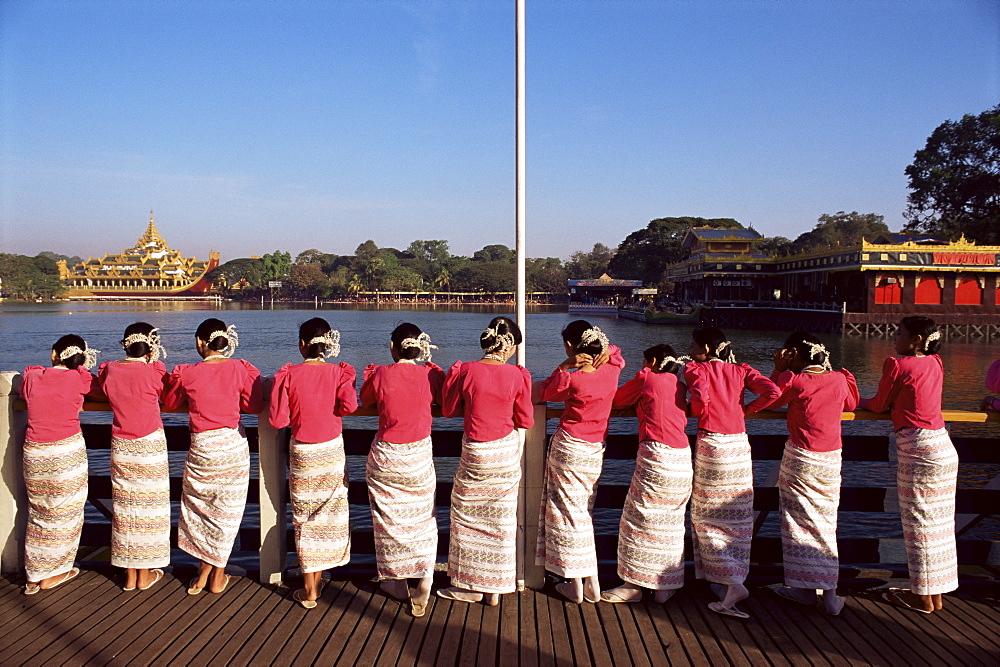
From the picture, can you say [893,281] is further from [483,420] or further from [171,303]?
[171,303]

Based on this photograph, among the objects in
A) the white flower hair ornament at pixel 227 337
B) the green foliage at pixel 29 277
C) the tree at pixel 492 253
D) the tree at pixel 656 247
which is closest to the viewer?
the white flower hair ornament at pixel 227 337

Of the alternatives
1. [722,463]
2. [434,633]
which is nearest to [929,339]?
[722,463]

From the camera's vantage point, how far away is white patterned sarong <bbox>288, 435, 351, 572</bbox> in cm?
305

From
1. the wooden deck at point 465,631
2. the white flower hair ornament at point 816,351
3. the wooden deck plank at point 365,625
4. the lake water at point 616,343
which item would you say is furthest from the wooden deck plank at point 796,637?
the lake water at point 616,343

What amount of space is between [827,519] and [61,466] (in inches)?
143

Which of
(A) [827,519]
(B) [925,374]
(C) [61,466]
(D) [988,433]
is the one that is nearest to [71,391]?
(C) [61,466]

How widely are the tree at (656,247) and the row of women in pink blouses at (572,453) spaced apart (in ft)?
205

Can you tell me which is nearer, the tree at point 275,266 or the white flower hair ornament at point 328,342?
the white flower hair ornament at point 328,342

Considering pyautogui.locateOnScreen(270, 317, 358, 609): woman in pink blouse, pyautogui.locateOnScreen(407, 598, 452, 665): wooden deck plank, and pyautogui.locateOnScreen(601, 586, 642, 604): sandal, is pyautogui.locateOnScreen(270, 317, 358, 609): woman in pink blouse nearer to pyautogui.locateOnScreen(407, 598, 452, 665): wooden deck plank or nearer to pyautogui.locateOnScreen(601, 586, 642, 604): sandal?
pyautogui.locateOnScreen(407, 598, 452, 665): wooden deck plank

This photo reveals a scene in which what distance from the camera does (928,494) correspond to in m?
3.04

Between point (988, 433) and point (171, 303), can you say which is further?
point (171, 303)

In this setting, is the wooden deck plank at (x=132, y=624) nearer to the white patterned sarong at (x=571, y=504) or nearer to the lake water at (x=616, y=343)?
the white patterned sarong at (x=571, y=504)

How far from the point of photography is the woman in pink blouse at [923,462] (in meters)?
3.00

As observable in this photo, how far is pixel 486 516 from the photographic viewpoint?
120 inches
